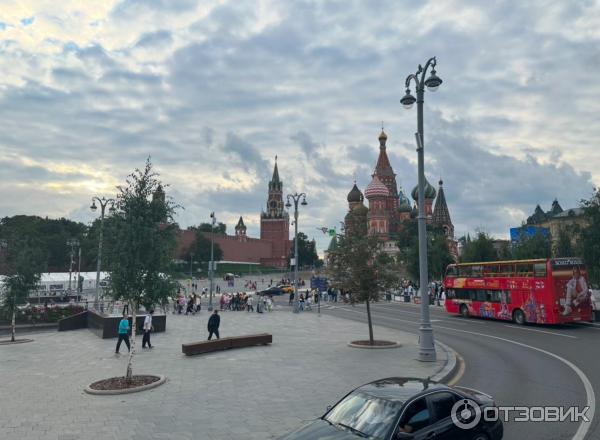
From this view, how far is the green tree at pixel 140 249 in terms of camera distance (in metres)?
13.4

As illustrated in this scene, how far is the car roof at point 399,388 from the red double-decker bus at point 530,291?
20.7 m

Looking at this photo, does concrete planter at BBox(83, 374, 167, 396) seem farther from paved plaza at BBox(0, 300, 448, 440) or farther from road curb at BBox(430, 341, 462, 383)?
road curb at BBox(430, 341, 462, 383)

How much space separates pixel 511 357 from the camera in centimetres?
1661

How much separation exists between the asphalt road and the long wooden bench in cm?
883

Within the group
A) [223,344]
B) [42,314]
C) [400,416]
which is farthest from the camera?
[42,314]

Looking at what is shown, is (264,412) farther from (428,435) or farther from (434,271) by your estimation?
(434,271)

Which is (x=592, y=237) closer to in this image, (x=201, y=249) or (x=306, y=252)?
(x=201, y=249)

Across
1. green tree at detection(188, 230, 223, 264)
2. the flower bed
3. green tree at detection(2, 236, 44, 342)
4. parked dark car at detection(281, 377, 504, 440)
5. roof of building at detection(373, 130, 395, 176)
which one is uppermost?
roof of building at detection(373, 130, 395, 176)

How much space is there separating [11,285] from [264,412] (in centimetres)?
2161

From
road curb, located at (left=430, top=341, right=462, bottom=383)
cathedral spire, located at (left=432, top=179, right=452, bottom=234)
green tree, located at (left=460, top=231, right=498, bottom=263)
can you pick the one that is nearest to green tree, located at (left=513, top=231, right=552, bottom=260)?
green tree, located at (left=460, top=231, right=498, bottom=263)

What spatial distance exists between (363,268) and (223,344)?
7019 millimetres

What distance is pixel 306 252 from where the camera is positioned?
158m

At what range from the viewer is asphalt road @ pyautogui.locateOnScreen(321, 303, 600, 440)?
8852 mm

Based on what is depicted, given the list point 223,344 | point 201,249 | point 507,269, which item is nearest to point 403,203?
point 201,249
